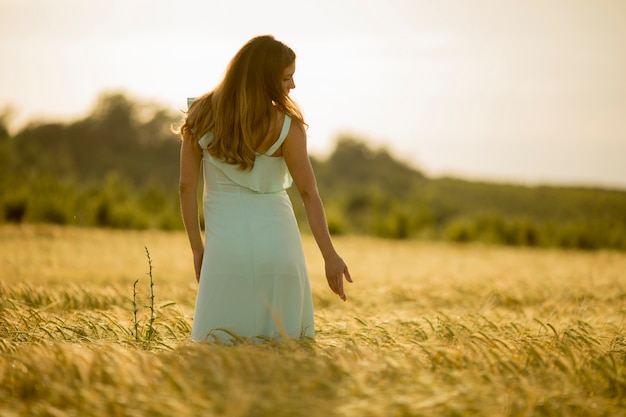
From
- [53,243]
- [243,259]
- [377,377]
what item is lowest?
[53,243]

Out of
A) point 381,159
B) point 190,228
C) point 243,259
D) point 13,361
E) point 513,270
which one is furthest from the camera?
point 381,159

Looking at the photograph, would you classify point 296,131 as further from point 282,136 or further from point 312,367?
point 312,367

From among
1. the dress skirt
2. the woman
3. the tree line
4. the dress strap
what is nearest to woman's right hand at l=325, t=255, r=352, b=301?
the woman

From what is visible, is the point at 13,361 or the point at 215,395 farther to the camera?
the point at 13,361

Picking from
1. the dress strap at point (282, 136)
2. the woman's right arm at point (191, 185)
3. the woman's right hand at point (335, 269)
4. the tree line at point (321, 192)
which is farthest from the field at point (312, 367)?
the tree line at point (321, 192)

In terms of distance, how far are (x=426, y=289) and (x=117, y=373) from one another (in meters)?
5.15

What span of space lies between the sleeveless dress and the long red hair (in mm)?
91

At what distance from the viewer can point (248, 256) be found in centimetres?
339

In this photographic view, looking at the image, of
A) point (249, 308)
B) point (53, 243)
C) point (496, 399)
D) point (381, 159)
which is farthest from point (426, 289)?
point (381, 159)

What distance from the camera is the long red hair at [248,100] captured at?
3.24 m

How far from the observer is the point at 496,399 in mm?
2561

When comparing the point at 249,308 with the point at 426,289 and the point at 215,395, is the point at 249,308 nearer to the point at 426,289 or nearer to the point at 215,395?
the point at 215,395

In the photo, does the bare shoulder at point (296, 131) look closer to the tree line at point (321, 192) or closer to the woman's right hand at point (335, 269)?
the woman's right hand at point (335, 269)

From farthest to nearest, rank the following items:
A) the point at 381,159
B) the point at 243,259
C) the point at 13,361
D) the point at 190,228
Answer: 1. the point at 381,159
2. the point at 190,228
3. the point at 243,259
4. the point at 13,361
